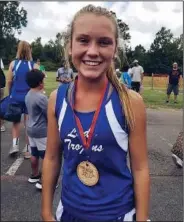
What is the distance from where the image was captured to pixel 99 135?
1270mm

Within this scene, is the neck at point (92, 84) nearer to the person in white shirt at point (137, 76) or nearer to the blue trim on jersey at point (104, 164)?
the blue trim on jersey at point (104, 164)

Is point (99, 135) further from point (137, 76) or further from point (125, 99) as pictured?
point (137, 76)

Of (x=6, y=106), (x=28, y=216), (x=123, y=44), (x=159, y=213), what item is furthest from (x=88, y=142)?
(x=6, y=106)

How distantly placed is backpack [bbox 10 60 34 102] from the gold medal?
3.44 meters

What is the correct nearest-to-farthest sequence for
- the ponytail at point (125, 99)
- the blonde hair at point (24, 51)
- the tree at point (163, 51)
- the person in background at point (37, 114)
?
the ponytail at point (125, 99), the person in background at point (37, 114), the blonde hair at point (24, 51), the tree at point (163, 51)

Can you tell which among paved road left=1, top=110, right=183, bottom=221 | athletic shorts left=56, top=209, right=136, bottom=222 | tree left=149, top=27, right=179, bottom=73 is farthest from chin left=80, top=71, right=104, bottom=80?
tree left=149, top=27, right=179, bottom=73

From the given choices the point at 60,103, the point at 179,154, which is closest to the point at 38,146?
the point at 179,154

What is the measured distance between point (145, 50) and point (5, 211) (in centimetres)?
4850

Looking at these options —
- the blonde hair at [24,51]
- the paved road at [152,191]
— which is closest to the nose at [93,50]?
the paved road at [152,191]

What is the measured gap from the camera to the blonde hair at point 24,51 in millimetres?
4504

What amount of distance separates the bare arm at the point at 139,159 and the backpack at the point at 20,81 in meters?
3.44

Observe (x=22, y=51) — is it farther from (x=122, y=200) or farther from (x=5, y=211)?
(x=122, y=200)

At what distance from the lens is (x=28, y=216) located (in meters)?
2.98

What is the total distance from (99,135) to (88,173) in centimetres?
16
